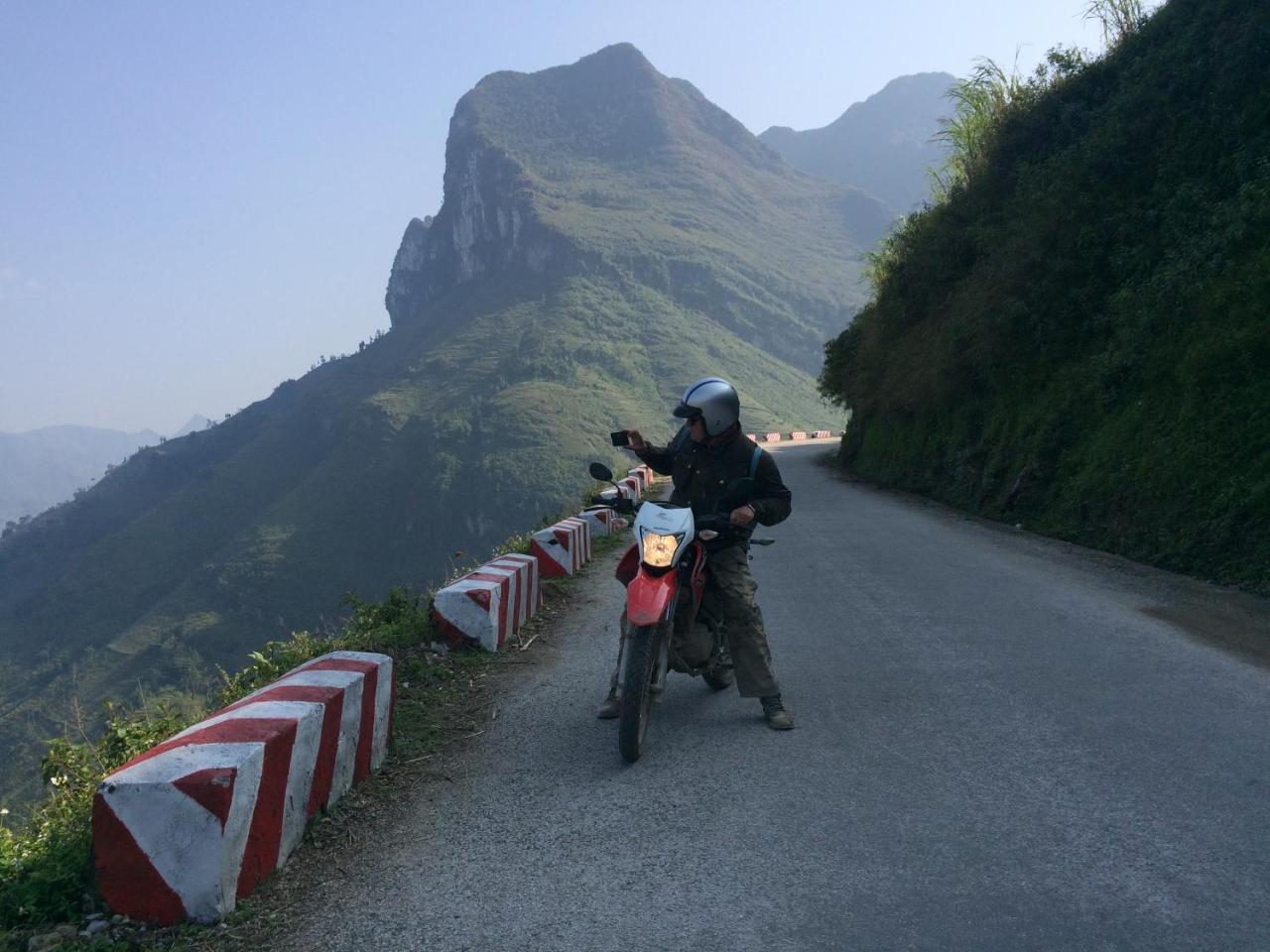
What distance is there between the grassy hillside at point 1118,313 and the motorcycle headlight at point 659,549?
21.9 feet

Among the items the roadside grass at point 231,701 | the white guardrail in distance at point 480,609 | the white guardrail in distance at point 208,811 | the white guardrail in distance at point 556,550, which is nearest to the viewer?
the white guardrail in distance at point 208,811

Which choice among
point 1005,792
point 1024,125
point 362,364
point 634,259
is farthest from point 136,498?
point 1005,792

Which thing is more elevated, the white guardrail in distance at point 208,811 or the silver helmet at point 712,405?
the silver helmet at point 712,405

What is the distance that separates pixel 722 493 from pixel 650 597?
0.91m

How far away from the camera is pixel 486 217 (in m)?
181

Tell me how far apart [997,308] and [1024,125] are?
21.2 ft

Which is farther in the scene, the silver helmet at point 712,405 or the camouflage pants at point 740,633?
the camouflage pants at point 740,633

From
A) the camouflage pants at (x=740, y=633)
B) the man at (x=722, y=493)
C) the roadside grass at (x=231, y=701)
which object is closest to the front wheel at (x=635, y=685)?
the camouflage pants at (x=740, y=633)

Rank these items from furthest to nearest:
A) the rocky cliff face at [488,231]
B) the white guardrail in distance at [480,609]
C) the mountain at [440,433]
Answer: the rocky cliff face at [488,231]
the mountain at [440,433]
the white guardrail in distance at [480,609]

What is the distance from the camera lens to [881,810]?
4246 millimetres

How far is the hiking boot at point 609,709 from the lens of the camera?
598cm

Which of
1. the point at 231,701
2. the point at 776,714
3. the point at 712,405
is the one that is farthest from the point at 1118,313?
the point at 231,701

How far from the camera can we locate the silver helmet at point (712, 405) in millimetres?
5410

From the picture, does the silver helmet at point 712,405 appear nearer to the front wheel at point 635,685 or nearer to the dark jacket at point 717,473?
the dark jacket at point 717,473
